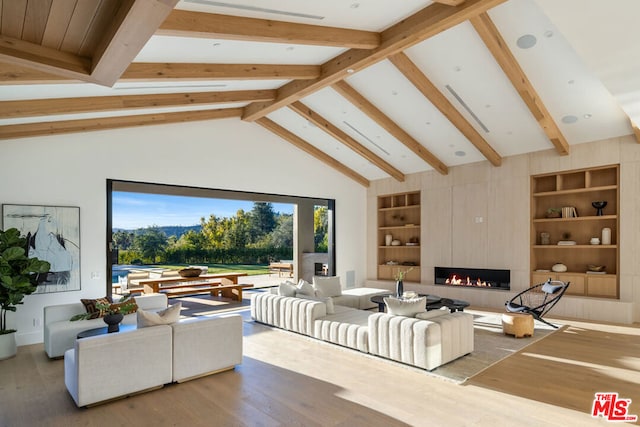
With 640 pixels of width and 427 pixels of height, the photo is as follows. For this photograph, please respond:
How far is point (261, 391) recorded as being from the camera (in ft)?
12.4

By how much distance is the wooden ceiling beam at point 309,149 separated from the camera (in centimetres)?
880

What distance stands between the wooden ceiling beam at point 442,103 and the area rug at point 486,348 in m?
3.25

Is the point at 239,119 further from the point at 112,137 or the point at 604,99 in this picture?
the point at 604,99

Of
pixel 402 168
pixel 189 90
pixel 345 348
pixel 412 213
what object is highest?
pixel 189 90

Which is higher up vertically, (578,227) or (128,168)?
(128,168)

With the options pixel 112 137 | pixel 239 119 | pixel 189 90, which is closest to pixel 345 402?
pixel 189 90

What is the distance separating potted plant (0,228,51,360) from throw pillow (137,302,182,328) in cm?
202

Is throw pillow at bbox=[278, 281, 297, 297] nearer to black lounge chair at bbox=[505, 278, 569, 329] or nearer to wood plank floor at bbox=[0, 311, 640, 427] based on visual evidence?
wood plank floor at bbox=[0, 311, 640, 427]

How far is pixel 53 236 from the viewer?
5902mm

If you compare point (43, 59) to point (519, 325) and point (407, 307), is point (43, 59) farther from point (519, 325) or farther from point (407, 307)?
point (519, 325)

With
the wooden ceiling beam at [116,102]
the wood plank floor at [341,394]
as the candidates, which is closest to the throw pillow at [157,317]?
the wood plank floor at [341,394]

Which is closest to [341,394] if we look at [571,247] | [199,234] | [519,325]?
[519,325]

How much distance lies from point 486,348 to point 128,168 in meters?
6.33

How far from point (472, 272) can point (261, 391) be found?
20.7 ft
